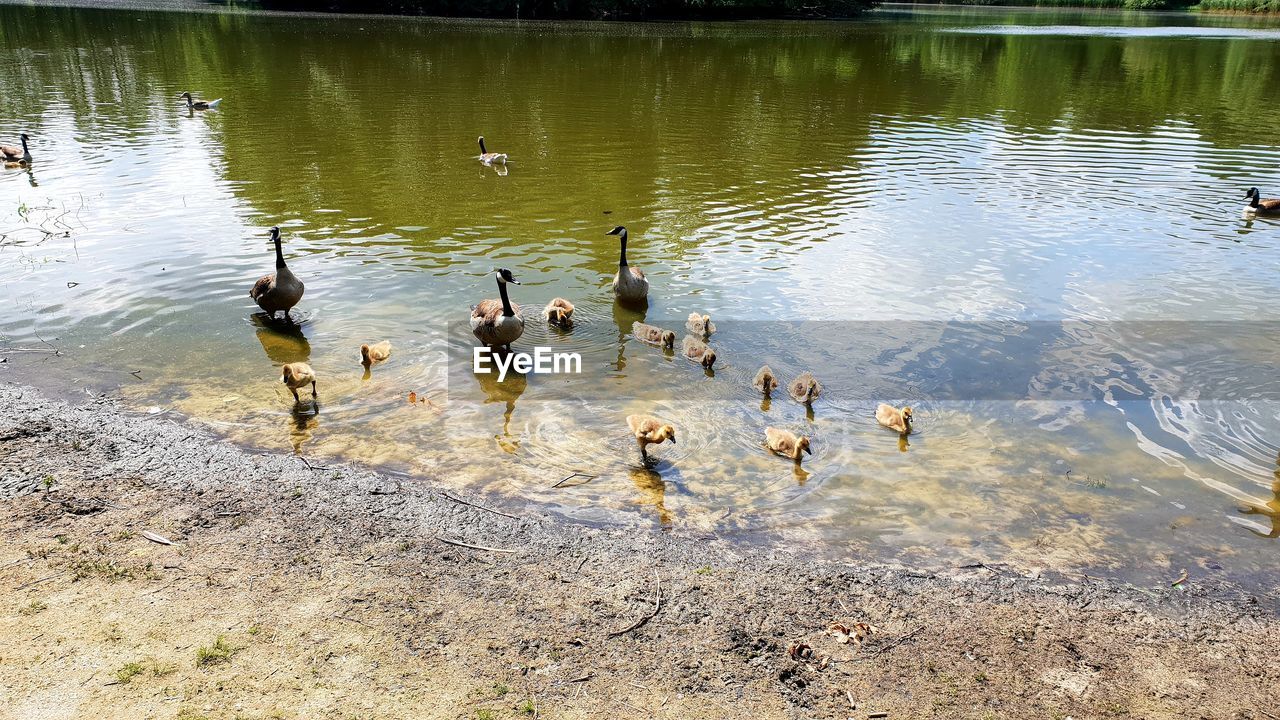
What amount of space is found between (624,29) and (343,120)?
41292mm

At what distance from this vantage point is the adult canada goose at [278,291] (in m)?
10.9

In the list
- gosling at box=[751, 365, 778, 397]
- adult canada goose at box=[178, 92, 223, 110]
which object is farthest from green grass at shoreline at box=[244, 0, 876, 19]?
gosling at box=[751, 365, 778, 397]

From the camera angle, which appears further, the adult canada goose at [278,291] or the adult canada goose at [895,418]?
the adult canada goose at [278,291]

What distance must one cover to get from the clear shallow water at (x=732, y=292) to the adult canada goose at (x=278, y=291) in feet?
1.43

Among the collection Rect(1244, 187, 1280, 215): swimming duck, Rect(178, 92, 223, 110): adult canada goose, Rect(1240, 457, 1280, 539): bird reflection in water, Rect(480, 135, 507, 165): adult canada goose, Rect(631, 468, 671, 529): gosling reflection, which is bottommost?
Rect(1240, 457, 1280, 539): bird reflection in water

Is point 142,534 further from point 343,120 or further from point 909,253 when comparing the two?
point 343,120

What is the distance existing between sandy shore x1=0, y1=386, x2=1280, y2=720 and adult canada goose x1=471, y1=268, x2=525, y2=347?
326cm

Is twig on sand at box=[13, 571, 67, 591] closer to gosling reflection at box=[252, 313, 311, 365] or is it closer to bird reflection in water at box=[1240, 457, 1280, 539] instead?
gosling reflection at box=[252, 313, 311, 365]

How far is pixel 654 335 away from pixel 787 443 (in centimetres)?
318

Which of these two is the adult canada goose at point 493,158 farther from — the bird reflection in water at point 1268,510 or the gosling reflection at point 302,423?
the bird reflection in water at point 1268,510

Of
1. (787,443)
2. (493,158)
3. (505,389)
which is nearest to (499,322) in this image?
(505,389)

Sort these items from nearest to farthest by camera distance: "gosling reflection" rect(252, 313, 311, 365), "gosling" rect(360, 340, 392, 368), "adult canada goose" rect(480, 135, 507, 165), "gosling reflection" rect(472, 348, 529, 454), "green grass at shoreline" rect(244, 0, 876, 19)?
1. "gosling reflection" rect(472, 348, 529, 454)
2. "gosling" rect(360, 340, 392, 368)
3. "gosling reflection" rect(252, 313, 311, 365)
4. "adult canada goose" rect(480, 135, 507, 165)
5. "green grass at shoreline" rect(244, 0, 876, 19)

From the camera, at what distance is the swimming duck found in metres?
16.8

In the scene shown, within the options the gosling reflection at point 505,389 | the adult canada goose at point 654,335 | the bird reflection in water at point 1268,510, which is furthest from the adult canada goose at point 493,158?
the bird reflection in water at point 1268,510
